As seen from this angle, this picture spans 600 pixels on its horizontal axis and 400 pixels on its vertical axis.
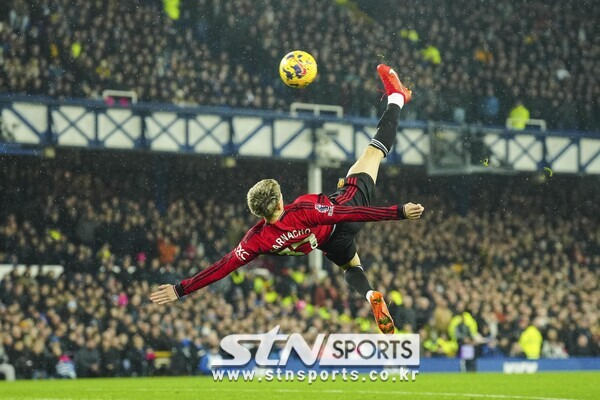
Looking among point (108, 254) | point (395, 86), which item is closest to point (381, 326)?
point (395, 86)

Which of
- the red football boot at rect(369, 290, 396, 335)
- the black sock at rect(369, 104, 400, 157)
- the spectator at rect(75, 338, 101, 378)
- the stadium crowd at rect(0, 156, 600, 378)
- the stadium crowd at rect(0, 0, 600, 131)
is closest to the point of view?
the red football boot at rect(369, 290, 396, 335)

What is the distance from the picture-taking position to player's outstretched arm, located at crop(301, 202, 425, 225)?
30.6 ft

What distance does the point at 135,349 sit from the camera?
19109mm

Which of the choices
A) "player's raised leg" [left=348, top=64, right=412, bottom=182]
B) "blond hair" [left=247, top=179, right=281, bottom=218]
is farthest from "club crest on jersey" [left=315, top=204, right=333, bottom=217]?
"player's raised leg" [left=348, top=64, right=412, bottom=182]

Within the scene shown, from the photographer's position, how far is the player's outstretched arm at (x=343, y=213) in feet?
30.6

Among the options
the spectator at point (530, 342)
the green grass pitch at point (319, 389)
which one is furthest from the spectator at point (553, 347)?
the green grass pitch at point (319, 389)

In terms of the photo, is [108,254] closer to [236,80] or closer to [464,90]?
[236,80]

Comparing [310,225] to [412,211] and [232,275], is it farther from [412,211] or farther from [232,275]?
[232,275]

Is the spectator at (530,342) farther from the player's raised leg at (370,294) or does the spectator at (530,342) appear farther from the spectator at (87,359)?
the player's raised leg at (370,294)

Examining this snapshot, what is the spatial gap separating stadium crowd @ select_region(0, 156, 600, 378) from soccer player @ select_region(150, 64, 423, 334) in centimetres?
897

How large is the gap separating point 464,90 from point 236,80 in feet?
21.0

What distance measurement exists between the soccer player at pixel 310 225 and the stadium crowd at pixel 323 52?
1354 centimetres

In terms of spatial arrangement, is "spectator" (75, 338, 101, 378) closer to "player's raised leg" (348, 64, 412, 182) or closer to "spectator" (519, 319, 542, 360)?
"spectator" (519, 319, 542, 360)

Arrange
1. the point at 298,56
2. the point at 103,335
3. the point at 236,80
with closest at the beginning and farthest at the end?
the point at 298,56 → the point at 103,335 → the point at 236,80
